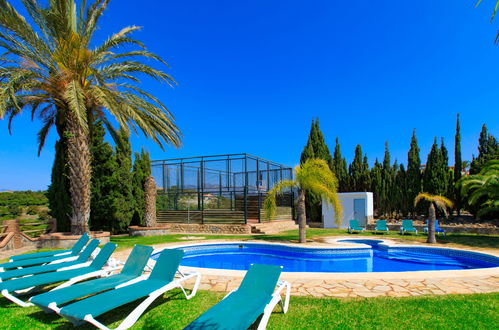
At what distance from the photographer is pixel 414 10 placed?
10867mm

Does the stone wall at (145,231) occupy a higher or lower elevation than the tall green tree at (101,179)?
lower

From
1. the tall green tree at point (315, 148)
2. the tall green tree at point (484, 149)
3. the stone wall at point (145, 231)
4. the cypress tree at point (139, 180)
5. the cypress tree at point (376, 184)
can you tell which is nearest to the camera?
the stone wall at point (145, 231)

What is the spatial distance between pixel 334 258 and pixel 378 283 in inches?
182

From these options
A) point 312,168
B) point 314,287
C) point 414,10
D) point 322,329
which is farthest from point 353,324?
point 414,10

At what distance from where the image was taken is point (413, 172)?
65.9 feet

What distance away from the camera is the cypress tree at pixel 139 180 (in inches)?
675

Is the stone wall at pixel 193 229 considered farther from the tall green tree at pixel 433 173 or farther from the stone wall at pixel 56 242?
the tall green tree at pixel 433 173

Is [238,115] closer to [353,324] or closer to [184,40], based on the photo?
[184,40]

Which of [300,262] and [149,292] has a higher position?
[149,292]

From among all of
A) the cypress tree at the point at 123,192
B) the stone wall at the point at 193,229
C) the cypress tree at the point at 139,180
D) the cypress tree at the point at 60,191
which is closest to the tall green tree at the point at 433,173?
the stone wall at the point at 193,229

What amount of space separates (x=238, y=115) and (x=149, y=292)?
1134 inches

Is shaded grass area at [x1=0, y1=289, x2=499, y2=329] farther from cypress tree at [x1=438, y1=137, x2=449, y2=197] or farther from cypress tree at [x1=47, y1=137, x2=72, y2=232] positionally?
A: cypress tree at [x1=438, y1=137, x2=449, y2=197]

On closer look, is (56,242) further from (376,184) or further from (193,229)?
(376,184)

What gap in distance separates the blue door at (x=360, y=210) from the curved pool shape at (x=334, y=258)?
6.83 m
